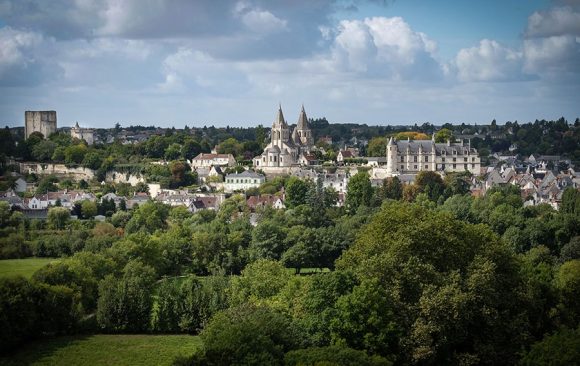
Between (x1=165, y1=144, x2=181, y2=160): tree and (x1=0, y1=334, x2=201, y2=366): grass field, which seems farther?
(x1=165, y1=144, x2=181, y2=160): tree

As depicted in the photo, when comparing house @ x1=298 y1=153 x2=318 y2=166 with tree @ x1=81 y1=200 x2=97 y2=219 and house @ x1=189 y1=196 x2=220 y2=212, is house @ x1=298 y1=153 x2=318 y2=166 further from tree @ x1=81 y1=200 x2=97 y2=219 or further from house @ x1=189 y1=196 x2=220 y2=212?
tree @ x1=81 y1=200 x2=97 y2=219

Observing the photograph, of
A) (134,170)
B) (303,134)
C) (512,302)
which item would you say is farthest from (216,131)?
(512,302)

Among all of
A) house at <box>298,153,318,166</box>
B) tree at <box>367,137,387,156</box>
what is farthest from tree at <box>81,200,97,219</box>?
tree at <box>367,137,387,156</box>

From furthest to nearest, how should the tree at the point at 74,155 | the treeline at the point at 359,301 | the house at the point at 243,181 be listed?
the tree at the point at 74,155, the house at the point at 243,181, the treeline at the point at 359,301

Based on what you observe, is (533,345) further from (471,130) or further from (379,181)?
(471,130)

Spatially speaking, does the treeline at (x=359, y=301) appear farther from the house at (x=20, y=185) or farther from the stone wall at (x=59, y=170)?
the stone wall at (x=59, y=170)

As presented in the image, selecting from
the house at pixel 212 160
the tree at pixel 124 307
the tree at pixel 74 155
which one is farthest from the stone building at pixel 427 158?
the tree at pixel 124 307
